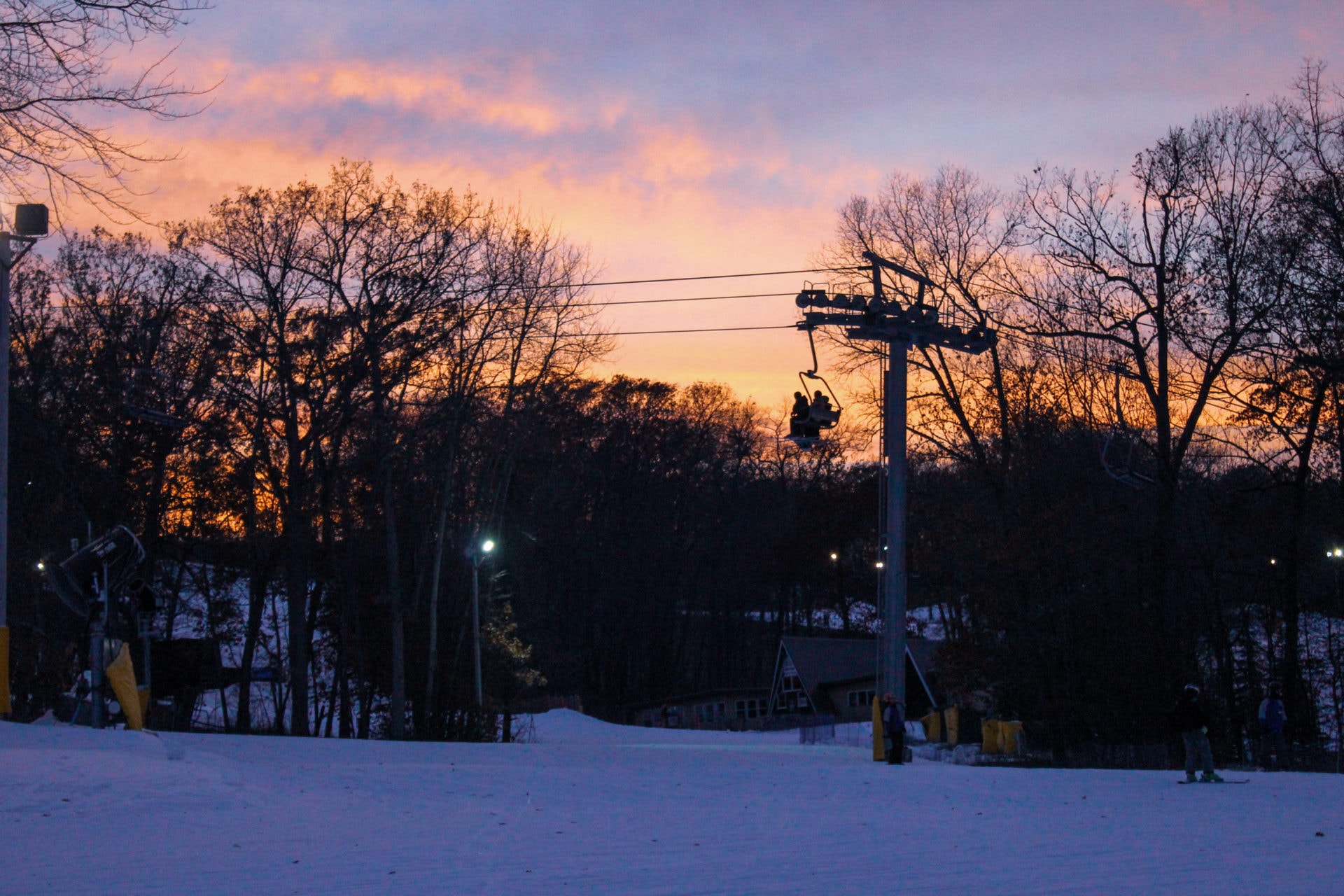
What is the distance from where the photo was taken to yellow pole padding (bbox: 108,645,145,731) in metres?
17.4

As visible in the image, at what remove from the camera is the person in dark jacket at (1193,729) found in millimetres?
17406

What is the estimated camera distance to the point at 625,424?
218ft

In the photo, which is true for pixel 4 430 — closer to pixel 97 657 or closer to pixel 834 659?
pixel 97 657

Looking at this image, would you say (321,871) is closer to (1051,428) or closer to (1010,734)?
(1010,734)

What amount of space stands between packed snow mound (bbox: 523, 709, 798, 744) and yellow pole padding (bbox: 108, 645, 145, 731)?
25120 mm

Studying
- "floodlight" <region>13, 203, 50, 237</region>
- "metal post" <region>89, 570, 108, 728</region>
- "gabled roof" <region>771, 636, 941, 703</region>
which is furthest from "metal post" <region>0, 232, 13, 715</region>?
"gabled roof" <region>771, 636, 941, 703</region>

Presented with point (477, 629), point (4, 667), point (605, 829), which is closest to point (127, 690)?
point (4, 667)

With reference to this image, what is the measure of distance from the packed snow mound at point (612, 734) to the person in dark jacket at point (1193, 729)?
23.9 m

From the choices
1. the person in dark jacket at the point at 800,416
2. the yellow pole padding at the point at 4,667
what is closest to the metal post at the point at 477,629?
the person in dark jacket at the point at 800,416

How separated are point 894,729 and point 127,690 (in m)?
12.8

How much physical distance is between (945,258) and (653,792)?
2568cm

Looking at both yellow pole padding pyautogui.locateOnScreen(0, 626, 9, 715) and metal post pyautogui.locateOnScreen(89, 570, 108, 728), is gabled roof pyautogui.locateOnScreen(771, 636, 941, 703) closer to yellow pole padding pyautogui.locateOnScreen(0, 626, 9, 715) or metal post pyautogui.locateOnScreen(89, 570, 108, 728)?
metal post pyautogui.locateOnScreen(89, 570, 108, 728)

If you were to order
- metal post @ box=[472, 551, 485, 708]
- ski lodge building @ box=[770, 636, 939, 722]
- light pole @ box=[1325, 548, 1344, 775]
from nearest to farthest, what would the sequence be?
light pole @ box=[1325, 548, 1344, 775] → metal post @ box=[472, 551, 485, 708] → ski lodge building @ box=[770, 636, 939, 722]

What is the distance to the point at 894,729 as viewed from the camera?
2306 cm
